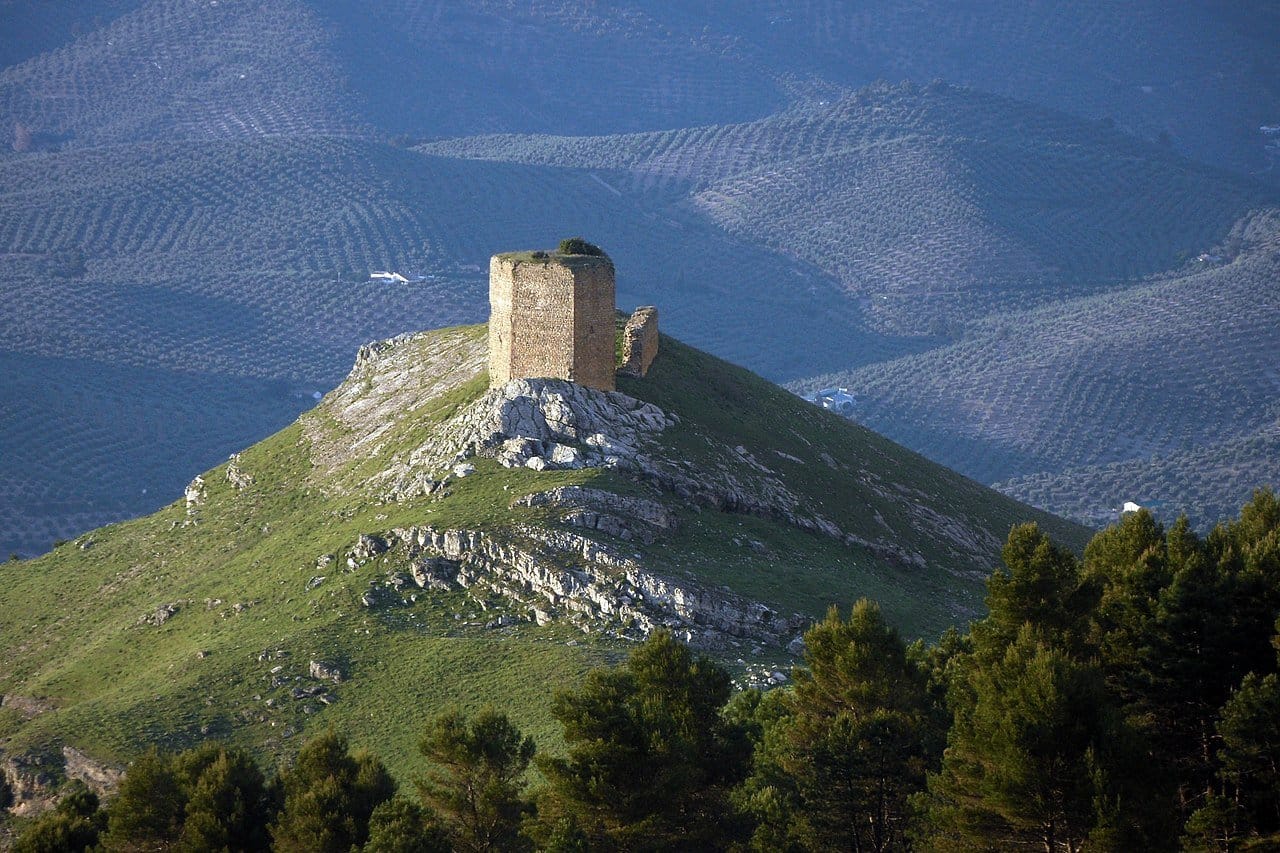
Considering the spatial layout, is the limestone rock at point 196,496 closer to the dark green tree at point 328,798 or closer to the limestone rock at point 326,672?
the limestone rock at point 326,672

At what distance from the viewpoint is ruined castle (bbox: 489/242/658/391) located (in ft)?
151

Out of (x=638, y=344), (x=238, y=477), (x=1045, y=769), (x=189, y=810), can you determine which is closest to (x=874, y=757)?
(x=1045, y=769)

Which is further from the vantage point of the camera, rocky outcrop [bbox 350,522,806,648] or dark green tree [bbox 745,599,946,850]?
rocky outcrop [bbox 350,522,806,648]

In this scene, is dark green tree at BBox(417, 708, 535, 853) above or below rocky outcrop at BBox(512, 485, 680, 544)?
below

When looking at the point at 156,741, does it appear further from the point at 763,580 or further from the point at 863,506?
the point at 863,506

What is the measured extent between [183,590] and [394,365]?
49.2 ft

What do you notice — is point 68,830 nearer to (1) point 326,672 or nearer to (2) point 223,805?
(2) point 223,805

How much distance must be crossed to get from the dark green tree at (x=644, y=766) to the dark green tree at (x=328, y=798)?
10.1ft

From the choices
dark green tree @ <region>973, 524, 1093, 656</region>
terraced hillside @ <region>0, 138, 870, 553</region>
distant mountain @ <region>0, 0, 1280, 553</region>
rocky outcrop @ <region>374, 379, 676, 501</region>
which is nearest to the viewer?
dark green tree @ <region>973, 524, 1093, 656</region>

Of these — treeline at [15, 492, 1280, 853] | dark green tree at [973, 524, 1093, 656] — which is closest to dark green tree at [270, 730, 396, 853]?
treeline at [15, 492, 1280, 853]

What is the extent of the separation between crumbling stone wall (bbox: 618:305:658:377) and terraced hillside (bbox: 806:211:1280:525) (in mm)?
65102

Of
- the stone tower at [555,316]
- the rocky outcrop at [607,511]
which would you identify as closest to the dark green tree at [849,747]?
the rocky outcrop at [607,511]

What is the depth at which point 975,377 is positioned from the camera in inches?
5517

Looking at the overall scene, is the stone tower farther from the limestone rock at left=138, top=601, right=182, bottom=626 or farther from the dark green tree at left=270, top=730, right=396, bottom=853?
the dark green tree at left=270, top=730, right=396, bottom=853
